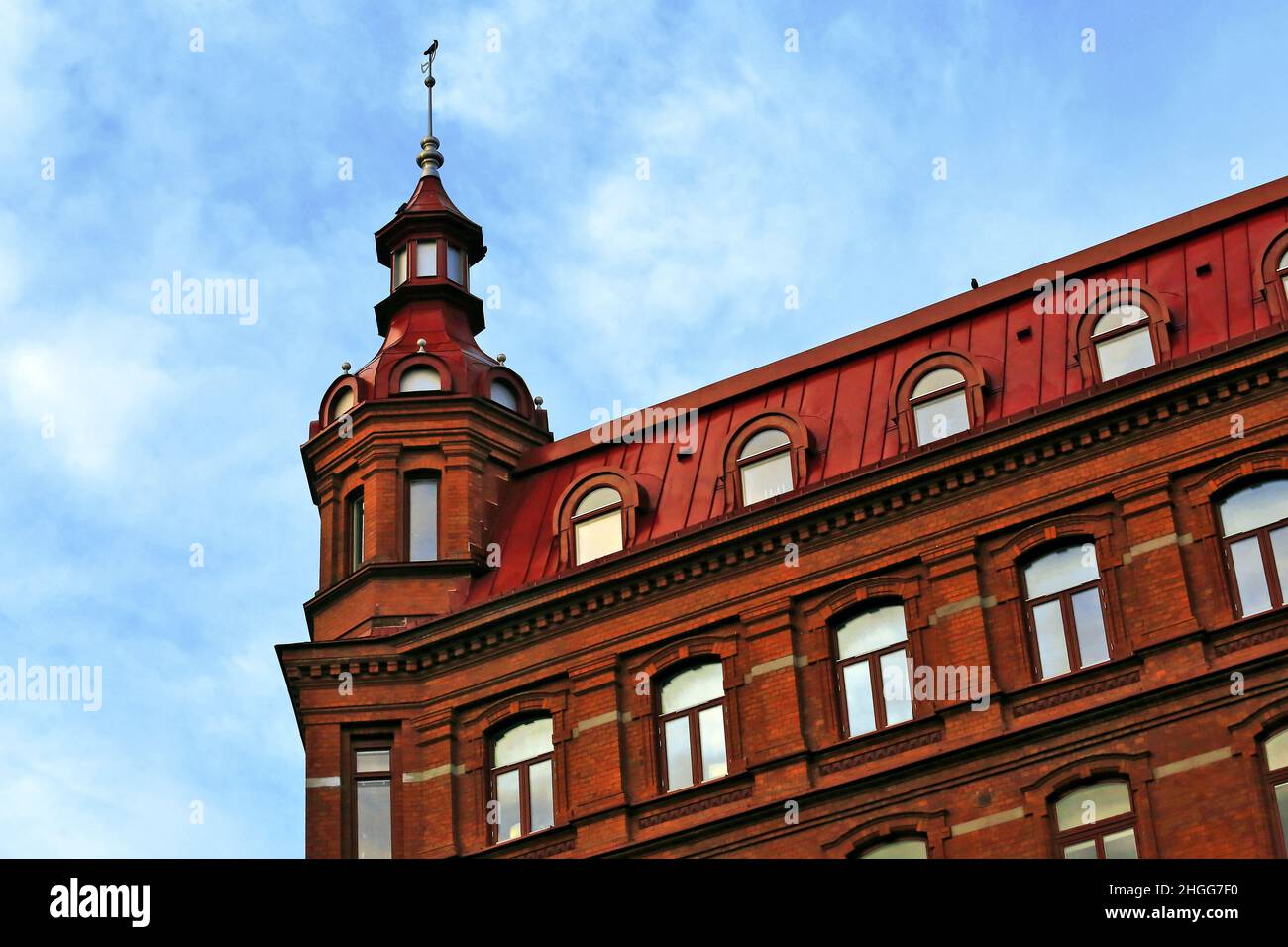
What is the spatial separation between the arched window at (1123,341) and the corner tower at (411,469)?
12.2 metres

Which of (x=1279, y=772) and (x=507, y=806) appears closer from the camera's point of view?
(x=1279, y=772)

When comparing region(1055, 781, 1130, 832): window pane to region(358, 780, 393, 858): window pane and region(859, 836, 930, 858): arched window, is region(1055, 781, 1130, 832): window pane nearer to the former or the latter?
region(859, 836, 930, 858): arched window

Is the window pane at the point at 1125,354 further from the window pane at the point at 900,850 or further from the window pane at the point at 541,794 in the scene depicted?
the window pane at the point at 541,794

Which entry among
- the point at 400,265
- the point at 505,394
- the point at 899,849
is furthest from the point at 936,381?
the point at 400,265

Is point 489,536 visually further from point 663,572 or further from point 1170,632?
point 1170,632

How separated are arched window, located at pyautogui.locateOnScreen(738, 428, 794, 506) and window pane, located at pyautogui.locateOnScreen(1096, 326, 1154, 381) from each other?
19.2ft

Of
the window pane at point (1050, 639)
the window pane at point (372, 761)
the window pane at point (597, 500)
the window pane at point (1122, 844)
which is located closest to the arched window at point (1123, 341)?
the window pane at point (1050, 639)

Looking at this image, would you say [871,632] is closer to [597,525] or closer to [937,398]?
[937,398]

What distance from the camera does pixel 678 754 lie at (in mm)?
41094

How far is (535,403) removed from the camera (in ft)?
161

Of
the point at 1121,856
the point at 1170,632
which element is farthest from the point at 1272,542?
the point at 1121,856

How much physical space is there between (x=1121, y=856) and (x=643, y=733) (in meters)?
9.23

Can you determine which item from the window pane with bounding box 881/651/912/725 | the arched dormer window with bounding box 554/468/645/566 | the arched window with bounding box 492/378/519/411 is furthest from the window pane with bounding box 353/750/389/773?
the window pane with bounding box 881/651/912/725

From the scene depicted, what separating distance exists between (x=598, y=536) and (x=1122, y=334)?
10.3m
